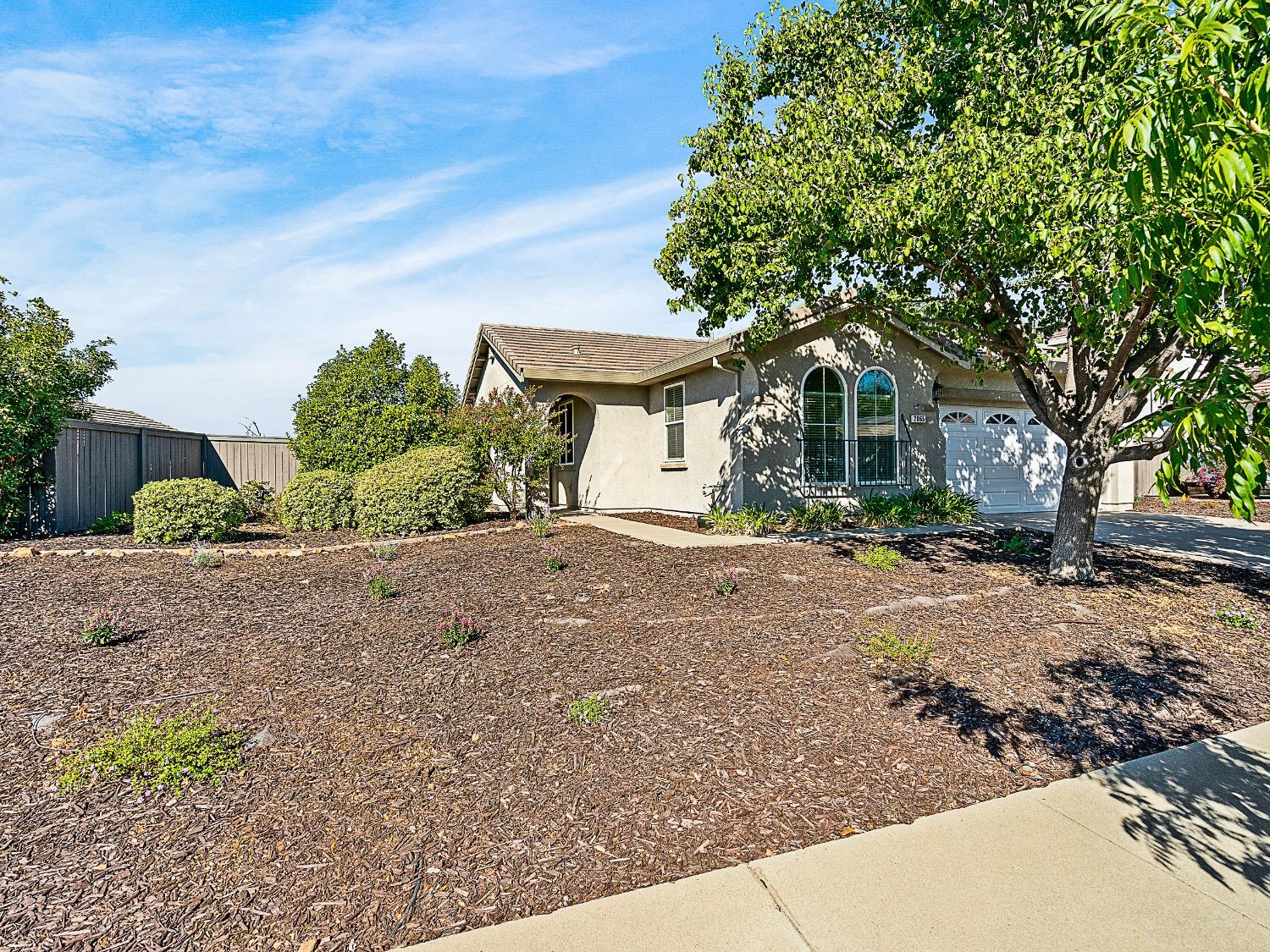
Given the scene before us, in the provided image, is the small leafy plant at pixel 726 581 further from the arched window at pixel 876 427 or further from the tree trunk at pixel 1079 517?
the arched window at pixel 876 427

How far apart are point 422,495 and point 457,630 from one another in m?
6.34

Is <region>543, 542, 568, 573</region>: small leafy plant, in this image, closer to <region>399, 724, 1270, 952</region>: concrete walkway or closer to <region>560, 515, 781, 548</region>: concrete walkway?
<region>560, 515, 781, 548</region>: concrete walkway

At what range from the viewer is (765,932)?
2.44 meters

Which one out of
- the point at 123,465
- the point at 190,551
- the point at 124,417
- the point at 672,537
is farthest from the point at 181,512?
the point at 124,417

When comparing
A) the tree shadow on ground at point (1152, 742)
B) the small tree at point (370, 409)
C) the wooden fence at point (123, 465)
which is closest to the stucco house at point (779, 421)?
the small tree at point (370, 409)

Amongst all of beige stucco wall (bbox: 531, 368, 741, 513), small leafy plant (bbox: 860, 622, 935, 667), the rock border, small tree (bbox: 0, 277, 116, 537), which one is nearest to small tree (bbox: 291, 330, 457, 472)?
beige stucco wall (bbox: 531, 368, 741, 513)

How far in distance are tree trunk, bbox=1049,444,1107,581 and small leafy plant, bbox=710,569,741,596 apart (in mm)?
3908

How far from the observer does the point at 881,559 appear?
8.20 m

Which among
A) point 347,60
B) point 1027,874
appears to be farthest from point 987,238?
point 347,60

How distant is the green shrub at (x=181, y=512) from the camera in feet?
32.0

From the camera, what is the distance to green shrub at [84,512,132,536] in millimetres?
11086

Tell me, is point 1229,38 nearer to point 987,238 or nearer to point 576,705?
point 576,705

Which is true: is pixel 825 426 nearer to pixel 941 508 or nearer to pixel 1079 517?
pixel 941 508

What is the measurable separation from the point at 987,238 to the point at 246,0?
26.3 ft
